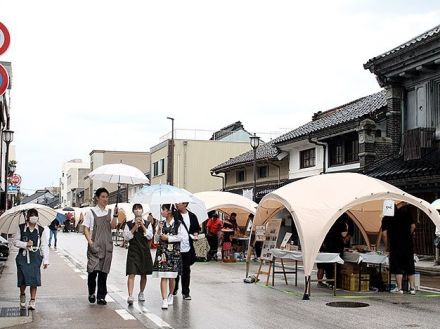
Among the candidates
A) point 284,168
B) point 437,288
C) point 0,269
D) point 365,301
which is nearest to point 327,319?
→ point 365,301

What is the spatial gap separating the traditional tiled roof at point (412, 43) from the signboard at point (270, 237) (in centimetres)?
911

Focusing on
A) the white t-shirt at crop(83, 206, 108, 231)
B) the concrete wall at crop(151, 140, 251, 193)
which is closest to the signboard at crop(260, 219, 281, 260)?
the white t-shirt at crop(83, 206, 108, 231)

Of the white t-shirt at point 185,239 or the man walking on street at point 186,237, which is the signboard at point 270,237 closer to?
the man walking on street at point 186,237

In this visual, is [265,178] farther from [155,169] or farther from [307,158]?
[155,169]

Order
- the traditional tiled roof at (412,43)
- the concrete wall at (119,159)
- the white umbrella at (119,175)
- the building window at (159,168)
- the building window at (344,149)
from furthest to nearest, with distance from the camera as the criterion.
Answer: the concrete wall at (119,159) → the building window at (159,168) → the building window at (344,149) → the traditional tiled roof at (412,43) → the white umbrella at (119,175)

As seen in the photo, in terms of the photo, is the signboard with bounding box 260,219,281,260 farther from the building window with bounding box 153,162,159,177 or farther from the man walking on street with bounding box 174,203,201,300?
the building window with bounding box 153,162,159,177

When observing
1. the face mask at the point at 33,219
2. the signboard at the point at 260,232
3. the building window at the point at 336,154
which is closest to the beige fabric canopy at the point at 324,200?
the signboard at the point at 260,232

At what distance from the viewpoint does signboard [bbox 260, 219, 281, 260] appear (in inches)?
570

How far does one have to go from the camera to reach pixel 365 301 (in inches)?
463

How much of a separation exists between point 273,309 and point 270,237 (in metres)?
4.24

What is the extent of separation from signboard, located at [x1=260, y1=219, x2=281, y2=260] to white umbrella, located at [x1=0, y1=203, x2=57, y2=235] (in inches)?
222

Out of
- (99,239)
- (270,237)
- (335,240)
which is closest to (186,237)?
(99,239)

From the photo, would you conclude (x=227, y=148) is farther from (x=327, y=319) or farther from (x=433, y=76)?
(x=327, y=319)

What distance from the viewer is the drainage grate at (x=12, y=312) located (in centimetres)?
946
